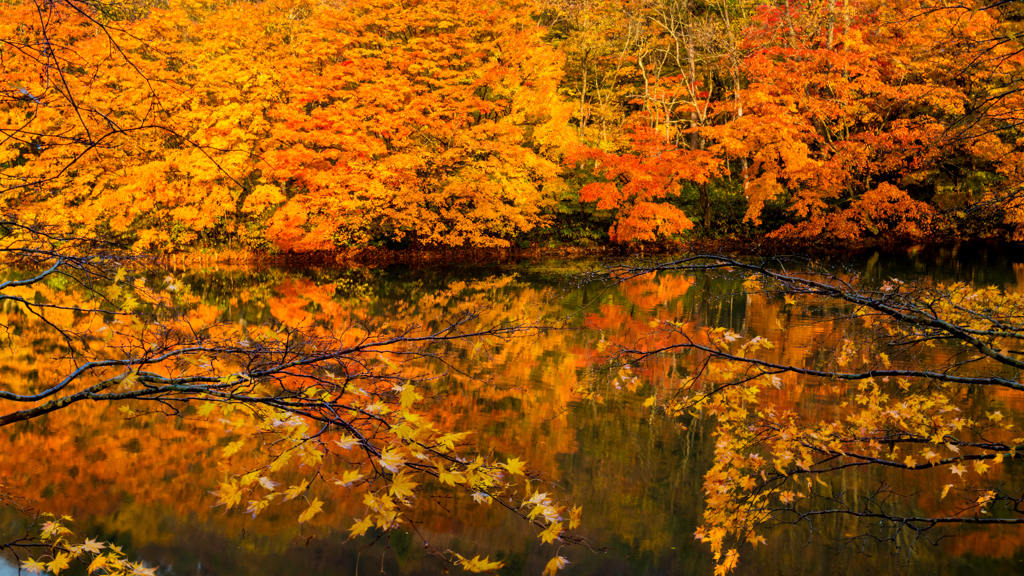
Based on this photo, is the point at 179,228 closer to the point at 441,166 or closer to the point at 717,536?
the point at 441,166

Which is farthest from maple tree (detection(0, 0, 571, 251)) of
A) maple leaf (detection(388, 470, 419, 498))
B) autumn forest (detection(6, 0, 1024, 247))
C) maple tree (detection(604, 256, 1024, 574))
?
maple leaf (detection(388, 470, 419, 498))

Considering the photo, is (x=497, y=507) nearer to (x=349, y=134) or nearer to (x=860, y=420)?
(x=860, y=420)

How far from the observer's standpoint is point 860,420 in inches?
152

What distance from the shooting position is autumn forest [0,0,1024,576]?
476 cm

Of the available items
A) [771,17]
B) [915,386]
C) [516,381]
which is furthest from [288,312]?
[771,17]

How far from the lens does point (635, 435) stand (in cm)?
698

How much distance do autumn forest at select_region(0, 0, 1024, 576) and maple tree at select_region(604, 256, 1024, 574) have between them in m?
0.06

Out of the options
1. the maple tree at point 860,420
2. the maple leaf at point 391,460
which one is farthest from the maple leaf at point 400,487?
the maple tree at point 860,420

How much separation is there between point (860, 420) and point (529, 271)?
1678 centimetres

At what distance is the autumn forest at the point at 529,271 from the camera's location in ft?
15.6

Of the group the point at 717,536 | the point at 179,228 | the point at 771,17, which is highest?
the point at 771,17

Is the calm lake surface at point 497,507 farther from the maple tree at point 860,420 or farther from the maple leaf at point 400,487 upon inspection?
the maple leaf at point 400,487

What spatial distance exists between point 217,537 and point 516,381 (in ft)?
14.5

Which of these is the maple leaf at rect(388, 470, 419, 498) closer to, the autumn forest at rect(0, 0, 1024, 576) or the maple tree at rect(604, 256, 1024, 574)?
the autumn forest at rect(0, 0, 1024, 576)
